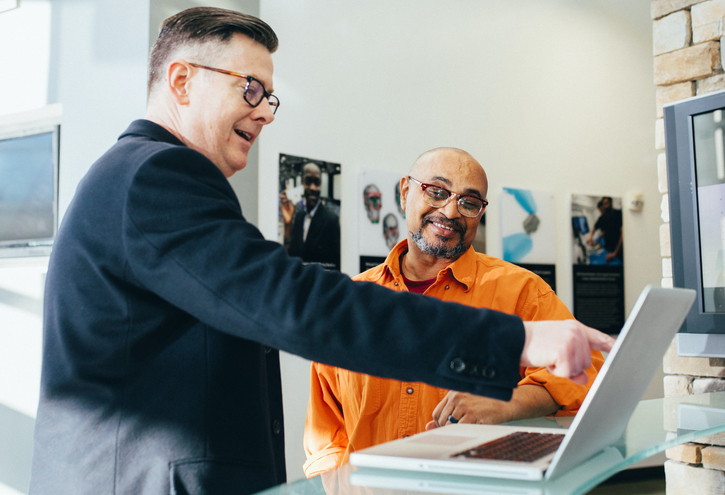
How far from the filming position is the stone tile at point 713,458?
2309mm

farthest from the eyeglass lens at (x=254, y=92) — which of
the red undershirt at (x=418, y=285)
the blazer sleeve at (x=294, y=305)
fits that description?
the red undershirt at (x=418, y=285)

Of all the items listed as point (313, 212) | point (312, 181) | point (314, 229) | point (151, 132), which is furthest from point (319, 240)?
point (151, 132)

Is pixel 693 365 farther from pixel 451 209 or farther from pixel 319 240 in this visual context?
pixel 319 240

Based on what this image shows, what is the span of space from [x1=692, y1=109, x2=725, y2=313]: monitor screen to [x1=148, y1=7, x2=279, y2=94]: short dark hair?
1726 mm

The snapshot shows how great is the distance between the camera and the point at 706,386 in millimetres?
2342

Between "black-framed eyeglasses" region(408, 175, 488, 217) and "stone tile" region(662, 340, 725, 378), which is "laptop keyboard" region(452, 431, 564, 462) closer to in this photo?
"black-framed eyeglasses" region(408, 175, 488, 217)

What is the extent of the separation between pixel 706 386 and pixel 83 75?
3.23 metres

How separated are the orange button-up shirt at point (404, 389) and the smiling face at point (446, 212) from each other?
0.08 meters

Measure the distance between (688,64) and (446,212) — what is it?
1165 millimetres

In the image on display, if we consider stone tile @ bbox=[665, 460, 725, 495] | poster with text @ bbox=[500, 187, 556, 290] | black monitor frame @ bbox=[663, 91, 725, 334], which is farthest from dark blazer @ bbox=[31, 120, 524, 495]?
poster with text @ bbox=[500, 187, 556, 290]

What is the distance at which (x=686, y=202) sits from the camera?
230 centimetres

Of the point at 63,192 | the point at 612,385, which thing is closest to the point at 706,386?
the point at 612,385

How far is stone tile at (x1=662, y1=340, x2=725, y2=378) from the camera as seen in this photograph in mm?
2316

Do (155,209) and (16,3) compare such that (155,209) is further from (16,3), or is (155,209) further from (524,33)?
(524,33)
